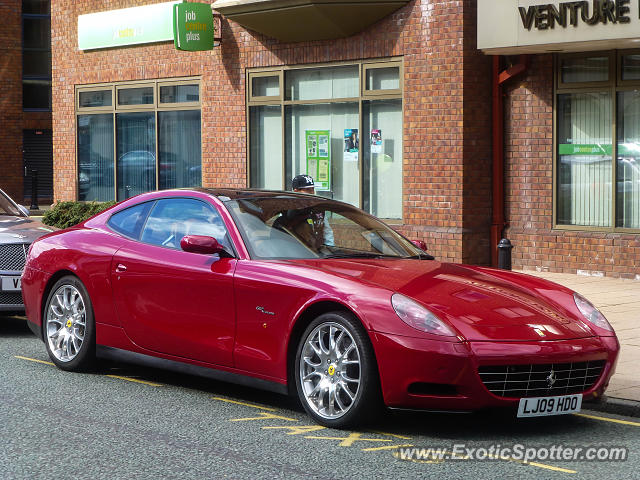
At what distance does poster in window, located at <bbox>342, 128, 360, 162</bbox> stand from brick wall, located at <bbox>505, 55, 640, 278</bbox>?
250 centimetres

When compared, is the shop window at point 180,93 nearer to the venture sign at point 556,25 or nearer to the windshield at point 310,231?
the venture sign at point 556,25

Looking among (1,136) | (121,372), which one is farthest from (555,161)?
(1,136)

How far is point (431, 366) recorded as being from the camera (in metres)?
5.78

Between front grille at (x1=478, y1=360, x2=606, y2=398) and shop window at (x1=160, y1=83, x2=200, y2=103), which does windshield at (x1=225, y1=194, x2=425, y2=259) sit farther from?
shop window at (x1=160, y1=83, x2=200, y2=103)

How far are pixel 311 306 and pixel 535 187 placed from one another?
9.40 meters

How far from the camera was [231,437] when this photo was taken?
6066mm

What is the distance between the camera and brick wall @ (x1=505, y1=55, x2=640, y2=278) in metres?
14.6

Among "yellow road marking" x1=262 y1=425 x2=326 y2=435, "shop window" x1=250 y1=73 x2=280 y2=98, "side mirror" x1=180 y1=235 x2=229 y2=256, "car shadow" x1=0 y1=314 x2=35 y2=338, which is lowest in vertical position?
"yellow road marking" x1=262 y1=425 x2=326 y2=435

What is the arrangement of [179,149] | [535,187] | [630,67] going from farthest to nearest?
[179,149]
[535,187]
[630,67]

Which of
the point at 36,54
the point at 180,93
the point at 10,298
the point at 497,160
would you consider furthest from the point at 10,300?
the point at 36,54

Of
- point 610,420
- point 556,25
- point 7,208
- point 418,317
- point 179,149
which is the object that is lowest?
point 610,420

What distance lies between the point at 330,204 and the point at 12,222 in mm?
4643

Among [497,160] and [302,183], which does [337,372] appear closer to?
[302,183]

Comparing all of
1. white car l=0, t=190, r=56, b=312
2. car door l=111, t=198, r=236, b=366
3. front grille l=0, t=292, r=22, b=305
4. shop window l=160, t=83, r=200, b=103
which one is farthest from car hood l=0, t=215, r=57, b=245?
shop window l=160, t=83, r=200, b=103
